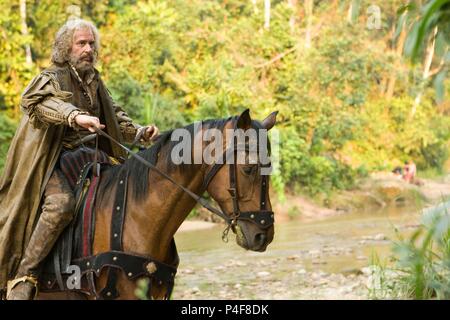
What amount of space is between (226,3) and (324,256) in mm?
13097

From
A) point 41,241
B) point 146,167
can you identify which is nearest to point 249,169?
point 146,167

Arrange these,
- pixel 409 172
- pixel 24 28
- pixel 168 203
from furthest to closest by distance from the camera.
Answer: pixel 409 172 → pixel 24 28 → pixel 168 203

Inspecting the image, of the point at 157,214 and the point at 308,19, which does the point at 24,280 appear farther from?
the point at 308,19

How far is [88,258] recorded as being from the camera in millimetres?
3961

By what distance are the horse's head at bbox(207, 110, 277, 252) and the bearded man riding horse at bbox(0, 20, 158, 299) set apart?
0.75 metres

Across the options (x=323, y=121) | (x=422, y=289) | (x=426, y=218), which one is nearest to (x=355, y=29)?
(x=323, y=121)

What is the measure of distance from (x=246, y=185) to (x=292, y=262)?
8506mm

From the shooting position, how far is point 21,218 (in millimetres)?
4215

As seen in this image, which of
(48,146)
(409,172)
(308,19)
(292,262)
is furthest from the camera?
(409,172)

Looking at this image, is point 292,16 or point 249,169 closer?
point 249,169

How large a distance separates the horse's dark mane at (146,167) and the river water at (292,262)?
4092 mm

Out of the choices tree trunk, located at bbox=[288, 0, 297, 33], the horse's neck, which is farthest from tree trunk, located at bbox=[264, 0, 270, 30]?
the horse's neck

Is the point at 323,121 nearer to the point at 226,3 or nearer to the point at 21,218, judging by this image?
the point at 226,3

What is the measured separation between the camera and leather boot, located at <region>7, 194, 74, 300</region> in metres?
3.97
